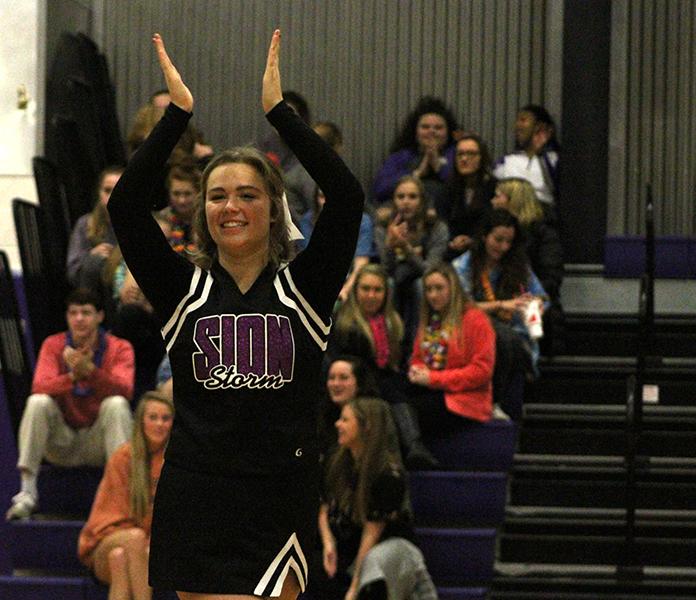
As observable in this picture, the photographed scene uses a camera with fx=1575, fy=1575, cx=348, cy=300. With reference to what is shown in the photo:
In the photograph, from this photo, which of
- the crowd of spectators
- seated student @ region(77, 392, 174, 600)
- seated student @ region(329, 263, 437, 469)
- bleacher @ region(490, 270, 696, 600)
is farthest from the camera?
seated student @ region(329, 263, 437, 469)

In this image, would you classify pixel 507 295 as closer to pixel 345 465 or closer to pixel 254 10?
pixel 345 465

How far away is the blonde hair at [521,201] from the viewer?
914cm

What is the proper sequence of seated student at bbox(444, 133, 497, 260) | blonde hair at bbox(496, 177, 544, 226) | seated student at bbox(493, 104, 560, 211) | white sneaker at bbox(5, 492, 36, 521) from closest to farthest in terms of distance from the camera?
white sneaker at bbox(5, 492, 36, 521), seated student at bbox(444, 133, 497, 260), blonde hair at bbox(496, 177, 544, 226), seated student at bbox(493, 104, 560, 211)

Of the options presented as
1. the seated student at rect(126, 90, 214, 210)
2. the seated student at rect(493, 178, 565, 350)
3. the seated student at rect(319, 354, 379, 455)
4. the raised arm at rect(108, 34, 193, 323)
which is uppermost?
the seated student at rect(126, 90, 214, 210)

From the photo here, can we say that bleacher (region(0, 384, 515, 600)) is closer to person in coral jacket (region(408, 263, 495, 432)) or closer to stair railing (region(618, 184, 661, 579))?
person in coral jacket (region(408, 263, 495, 432))

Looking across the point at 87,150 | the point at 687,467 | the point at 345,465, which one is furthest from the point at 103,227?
the point at 687,467

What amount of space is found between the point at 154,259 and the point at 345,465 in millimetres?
4274

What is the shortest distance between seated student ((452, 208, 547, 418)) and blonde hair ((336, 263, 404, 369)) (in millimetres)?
601

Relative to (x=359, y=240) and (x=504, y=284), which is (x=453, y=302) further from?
(x=359, y=240)

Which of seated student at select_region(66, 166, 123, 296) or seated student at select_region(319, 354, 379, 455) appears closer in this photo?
seated student at select_region(319, 354, 379, 455)

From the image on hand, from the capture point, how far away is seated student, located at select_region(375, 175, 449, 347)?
8484 millimetres

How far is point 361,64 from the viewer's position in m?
11.0

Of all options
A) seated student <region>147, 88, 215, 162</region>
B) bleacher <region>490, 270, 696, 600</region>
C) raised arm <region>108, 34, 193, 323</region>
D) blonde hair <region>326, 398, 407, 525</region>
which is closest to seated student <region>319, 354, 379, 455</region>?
blonde hair <region>326, 398, 407, 525</region>

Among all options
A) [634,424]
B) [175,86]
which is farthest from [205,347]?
[634,424]
